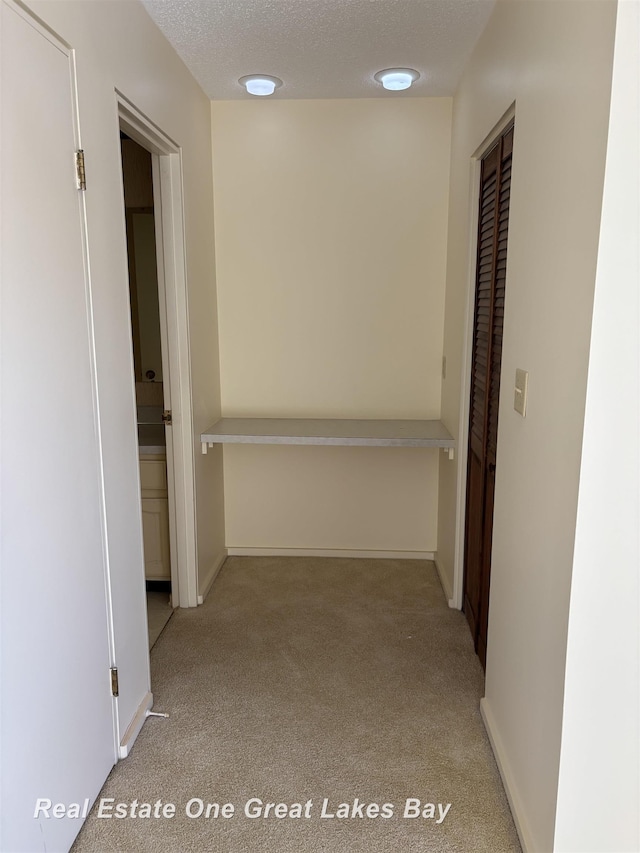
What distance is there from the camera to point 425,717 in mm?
2156

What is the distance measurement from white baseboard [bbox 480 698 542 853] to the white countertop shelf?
1188 millimetres

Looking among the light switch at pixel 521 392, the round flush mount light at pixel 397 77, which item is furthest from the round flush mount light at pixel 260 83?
the light switch at pixel 521 392

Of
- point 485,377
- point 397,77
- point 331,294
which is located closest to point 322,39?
point 397,77

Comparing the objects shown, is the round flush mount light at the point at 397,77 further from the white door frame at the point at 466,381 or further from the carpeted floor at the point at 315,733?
the carpeted floor at the point at 315,733

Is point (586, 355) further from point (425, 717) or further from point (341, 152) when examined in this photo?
point (341, 152)

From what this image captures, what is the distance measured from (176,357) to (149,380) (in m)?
0.82

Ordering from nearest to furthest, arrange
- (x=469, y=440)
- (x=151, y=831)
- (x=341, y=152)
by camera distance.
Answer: (x=151, y=831)
(x=469, y=440)
(x=341, y=152)

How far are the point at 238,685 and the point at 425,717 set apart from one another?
28.3 inches

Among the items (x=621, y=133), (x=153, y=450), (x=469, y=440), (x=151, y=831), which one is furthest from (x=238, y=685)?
(x=621, y=133)

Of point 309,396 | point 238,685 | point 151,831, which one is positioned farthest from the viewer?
point 309,396

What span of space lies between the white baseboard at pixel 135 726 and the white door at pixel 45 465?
0.17m

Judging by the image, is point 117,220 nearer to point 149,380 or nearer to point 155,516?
point 155,516

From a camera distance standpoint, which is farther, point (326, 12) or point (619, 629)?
point (326, 12)

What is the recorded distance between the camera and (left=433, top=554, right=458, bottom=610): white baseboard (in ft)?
9.78
